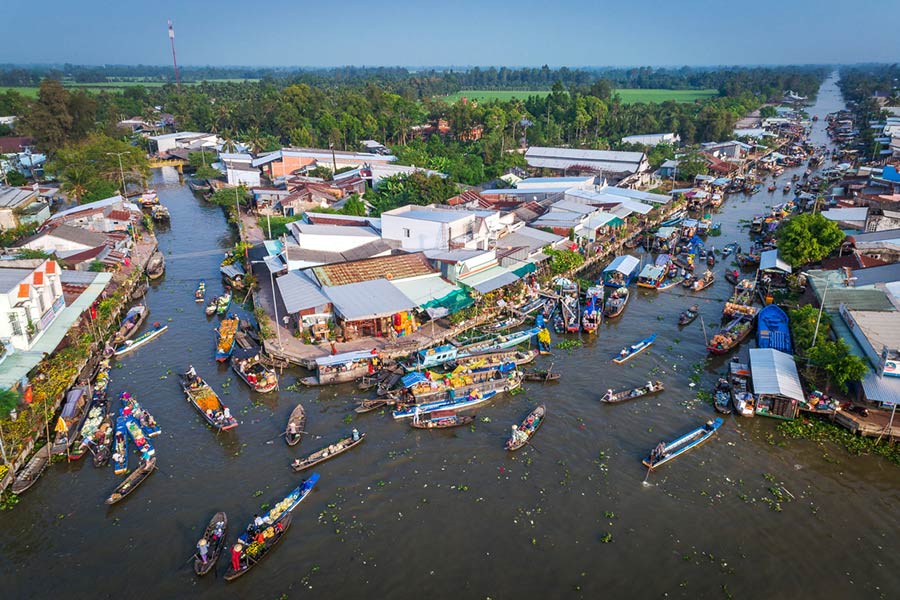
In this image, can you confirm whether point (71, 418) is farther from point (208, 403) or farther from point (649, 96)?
point (649, 96)

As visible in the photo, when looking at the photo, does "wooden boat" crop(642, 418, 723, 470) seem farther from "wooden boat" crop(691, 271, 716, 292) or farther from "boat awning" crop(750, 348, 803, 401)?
"wooden boat" crop(691, 271, 716, 292)

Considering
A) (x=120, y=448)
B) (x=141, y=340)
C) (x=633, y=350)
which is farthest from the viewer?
(x=141, y=340)

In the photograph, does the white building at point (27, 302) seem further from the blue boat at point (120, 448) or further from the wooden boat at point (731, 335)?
the wooden boat at point (731, 335)

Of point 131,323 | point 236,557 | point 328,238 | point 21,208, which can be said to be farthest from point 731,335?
point 21,208

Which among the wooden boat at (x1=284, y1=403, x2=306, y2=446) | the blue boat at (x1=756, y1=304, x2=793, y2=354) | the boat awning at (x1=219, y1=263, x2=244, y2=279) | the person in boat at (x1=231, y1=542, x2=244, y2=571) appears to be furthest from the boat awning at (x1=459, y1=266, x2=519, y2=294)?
the person in boat at (x1=231, y1=542, x2=244, y2=571)

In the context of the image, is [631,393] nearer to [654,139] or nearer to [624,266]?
[624,266]

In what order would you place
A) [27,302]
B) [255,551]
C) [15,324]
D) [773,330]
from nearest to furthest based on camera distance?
[255,551] < [15,324] < [27,302] < [773,330]

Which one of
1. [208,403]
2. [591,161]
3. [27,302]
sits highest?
[591,161]

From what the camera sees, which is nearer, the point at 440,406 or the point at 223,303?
the point at 440,406

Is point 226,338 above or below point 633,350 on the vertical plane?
above
